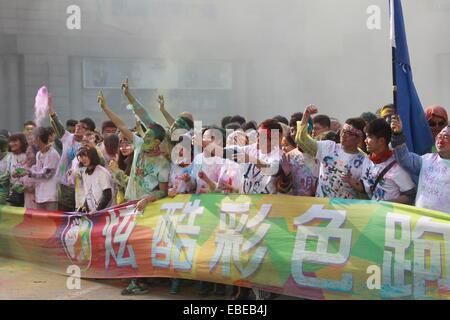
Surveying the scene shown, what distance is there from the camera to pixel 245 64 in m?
12.0

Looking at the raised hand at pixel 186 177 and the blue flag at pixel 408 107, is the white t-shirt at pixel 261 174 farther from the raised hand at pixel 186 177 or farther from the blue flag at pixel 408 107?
the blue flag at pixel 408 107

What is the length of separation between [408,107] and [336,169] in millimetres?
527

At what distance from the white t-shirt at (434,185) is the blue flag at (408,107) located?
0.37 meters

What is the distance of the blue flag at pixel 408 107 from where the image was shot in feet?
11.3

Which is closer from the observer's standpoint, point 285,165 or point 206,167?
point 285,165

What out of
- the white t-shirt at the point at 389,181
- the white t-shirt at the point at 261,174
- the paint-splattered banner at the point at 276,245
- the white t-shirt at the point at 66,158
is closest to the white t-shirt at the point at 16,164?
the white t-shirt at the point at 66,158

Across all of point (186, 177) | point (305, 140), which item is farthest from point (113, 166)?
point (305, 140)

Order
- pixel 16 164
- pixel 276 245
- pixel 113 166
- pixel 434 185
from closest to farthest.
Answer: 1. pixel 434 185
2. pixel 276 245
3. pixel 113 166
4. pixel 16 164

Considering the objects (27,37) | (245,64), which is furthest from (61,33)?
(245,64)

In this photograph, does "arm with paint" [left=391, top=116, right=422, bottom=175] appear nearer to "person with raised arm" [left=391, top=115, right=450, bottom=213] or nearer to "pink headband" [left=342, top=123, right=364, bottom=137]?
"person with raised arm" [left=391, top=115, right=450, bottom=213]

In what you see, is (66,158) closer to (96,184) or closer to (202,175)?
(96,184)

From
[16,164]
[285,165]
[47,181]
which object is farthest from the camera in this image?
[16,164]

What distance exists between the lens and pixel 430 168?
306cm
